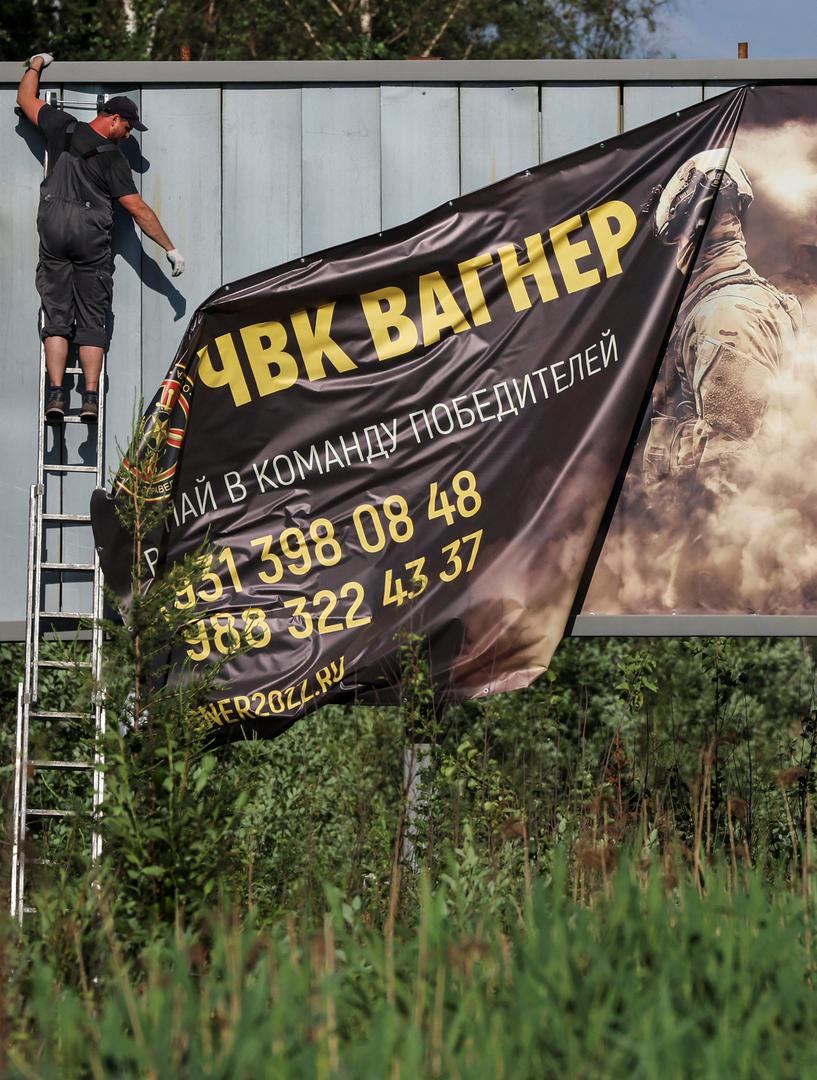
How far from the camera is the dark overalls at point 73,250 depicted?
6434mm

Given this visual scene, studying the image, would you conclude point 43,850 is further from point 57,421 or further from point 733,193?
point 733,193

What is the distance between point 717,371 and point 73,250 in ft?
10.2

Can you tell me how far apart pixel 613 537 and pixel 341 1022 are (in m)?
3.28

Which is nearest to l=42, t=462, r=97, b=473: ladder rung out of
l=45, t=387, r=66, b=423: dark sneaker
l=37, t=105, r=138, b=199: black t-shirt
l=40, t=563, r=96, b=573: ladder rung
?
l=45, t=387, r=66, b=423: dark sneaker

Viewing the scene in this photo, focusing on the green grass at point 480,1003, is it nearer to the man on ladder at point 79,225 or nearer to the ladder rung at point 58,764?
the ladder rung at point 58,764

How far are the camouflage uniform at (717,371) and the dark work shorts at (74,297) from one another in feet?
8.74

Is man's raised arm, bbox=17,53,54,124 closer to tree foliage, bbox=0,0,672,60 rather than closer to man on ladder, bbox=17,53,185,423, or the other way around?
man on ladder, bbox=17,53,185,423

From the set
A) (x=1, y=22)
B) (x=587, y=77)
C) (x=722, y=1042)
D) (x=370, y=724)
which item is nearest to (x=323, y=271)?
(x=587, y=77)

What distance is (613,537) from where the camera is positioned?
6461mm

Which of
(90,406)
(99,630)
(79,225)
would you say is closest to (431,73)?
(79,225)

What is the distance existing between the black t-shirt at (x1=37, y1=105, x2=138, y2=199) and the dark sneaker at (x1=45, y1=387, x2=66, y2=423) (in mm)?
960

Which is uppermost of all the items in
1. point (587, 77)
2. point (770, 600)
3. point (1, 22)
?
point (1, 22)

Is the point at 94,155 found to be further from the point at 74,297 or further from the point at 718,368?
the point at 718,368

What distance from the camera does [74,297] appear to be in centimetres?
649
